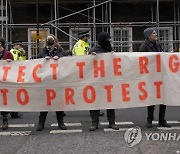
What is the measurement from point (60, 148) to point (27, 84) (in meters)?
1.92

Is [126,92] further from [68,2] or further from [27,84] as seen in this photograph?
[68,2]

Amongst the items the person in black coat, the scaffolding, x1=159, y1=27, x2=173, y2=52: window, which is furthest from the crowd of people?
x1=159, y1=27, x2=173, y2=52: window

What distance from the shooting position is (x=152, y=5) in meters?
18.9

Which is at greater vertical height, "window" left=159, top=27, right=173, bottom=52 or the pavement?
"window" left=159, top=27, right=173, bottom=52

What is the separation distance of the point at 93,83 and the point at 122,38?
36.9 feet

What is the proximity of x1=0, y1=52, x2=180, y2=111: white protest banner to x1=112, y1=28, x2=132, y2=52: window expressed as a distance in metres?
10.3

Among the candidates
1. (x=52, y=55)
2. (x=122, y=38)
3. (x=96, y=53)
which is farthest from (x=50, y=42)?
(x=122, y=38)

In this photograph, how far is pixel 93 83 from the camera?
27.4 ft

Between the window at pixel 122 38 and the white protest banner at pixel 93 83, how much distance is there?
10.3 metres

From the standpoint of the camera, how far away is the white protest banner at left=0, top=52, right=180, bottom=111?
8.33 m

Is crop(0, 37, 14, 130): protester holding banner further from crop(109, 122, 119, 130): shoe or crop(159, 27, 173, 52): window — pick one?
crop(159, 27, 173, 52): window

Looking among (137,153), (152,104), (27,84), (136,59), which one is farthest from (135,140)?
(27,84)

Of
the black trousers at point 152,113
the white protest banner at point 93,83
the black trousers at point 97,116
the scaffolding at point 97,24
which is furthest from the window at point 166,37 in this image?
the black trousers at point 97,116

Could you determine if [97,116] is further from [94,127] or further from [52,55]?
[52,55]
